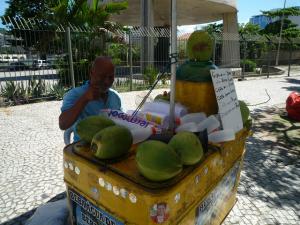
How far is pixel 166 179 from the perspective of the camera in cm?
130

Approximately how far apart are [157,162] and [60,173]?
8.86 feet

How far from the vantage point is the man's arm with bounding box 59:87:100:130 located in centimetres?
208

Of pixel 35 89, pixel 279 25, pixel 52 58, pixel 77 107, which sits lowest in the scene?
pixel 35 89

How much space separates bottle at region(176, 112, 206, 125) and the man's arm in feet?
2.25

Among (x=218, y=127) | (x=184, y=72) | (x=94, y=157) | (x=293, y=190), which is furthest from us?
(x=293, y=190)

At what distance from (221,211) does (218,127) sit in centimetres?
72

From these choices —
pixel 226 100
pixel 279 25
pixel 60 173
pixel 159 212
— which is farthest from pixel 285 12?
pixel 159 212

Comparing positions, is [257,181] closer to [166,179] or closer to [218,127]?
[218,127]

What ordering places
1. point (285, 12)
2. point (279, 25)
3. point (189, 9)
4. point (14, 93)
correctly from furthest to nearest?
point (285, 12)
point (279, 25)
point (189, 9)
point (14, 93)

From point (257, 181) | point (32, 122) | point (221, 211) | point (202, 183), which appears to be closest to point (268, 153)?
point (257, 181)

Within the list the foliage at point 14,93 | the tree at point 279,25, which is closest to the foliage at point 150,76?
the foliage at point 14,93

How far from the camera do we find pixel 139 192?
49.3 inches

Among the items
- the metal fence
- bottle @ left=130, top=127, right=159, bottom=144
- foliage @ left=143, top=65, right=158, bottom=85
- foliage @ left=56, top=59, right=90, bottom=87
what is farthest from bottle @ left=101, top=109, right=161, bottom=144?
foliage @ left=143, top=65, right=158, bottom=85

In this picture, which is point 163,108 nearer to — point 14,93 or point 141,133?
point 141,133
